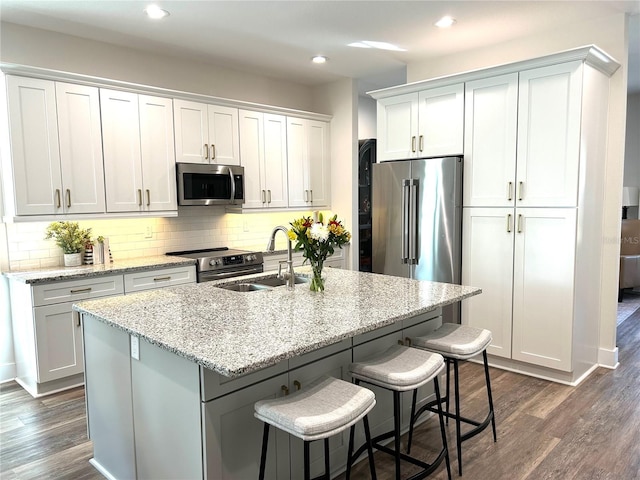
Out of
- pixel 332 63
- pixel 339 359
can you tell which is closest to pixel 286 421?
pixel 339 359

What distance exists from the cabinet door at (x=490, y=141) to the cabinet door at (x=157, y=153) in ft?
8.54

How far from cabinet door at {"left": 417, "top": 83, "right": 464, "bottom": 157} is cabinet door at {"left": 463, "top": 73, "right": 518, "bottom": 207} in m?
0.07

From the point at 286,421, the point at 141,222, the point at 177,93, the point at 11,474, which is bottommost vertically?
the point at 11,474

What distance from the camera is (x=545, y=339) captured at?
358 centimetres

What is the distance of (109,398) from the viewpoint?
232 cm

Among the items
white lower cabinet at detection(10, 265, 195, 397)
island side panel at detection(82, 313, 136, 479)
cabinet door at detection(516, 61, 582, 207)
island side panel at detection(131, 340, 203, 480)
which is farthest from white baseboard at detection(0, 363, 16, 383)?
cabinet door at detection(516, 61, 582, 207)

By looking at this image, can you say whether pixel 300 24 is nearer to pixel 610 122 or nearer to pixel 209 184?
pixel 209 184

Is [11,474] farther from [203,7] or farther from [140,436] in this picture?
[203,7]

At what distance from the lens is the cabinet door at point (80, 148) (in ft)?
11.6

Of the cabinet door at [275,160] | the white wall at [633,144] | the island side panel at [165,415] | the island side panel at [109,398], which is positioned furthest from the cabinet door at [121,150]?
the white wall at [633,144]

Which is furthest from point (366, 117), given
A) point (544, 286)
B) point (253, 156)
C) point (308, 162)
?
point (544, 286)

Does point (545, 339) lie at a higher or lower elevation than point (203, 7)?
lower

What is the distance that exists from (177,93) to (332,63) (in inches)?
63.6

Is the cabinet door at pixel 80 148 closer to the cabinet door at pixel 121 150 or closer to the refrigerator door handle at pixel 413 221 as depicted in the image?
the cabinet door at pixel 121 150
